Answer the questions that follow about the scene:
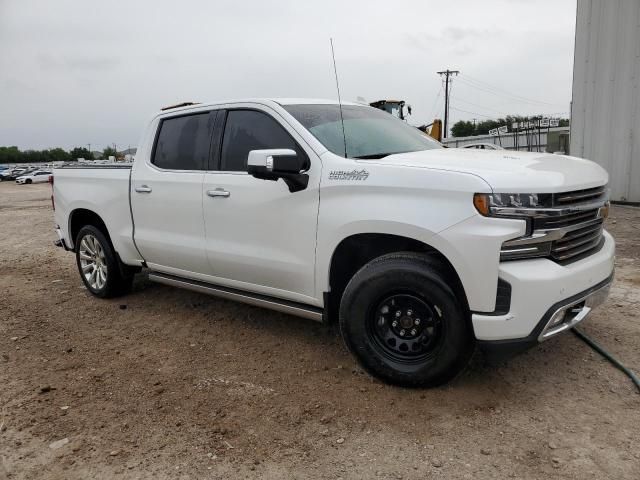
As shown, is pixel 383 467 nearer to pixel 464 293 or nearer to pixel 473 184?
pixel 464 293

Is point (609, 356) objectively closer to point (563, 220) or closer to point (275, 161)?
point (563, 220)

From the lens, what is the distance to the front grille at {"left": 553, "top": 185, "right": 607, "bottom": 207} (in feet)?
10.00

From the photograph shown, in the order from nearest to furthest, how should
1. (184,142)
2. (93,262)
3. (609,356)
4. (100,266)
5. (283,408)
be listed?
(283,408)
(609,356)
(184,142)
(100,266)
(93,262)

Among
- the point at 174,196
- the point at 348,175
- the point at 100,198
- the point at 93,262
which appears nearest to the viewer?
the point at 348,175

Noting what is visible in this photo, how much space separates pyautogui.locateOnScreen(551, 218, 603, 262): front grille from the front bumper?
0.23ft

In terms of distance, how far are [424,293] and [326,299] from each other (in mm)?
795

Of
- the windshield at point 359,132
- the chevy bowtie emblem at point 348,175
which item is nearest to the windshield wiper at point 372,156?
the windshield at point 359,132

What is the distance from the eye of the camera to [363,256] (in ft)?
12.4

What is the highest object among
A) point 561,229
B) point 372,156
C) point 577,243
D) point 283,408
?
point 372,156

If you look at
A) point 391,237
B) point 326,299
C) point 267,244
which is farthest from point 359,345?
point 267,244

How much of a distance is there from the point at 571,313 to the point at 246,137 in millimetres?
2655

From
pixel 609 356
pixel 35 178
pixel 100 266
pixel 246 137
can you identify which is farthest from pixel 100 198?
pixel 35 178

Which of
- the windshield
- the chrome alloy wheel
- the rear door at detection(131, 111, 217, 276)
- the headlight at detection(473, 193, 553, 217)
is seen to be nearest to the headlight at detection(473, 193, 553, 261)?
the headlight at detection(473, 193, 553, 217)

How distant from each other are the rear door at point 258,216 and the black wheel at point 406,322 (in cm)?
49
